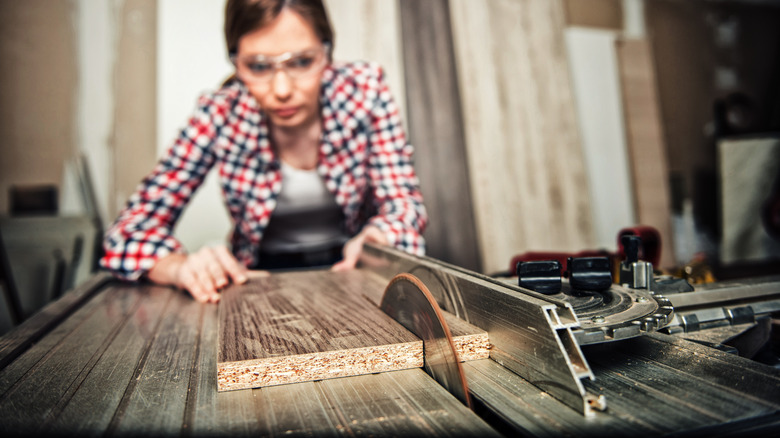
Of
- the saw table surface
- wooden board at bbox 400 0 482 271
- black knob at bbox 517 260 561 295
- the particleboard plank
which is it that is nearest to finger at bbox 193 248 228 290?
the particleboard plank

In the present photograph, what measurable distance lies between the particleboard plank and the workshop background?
2329mm

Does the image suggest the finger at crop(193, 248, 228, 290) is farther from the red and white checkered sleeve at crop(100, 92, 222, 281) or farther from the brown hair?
the brown hair

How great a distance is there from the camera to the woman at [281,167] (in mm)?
1311

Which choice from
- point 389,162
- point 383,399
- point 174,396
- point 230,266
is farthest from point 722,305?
point 389,162

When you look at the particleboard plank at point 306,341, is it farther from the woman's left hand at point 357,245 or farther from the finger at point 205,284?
the woman's left hand at point 357,245

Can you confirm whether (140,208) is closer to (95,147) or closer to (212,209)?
(212,209)

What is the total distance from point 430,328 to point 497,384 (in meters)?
0.10

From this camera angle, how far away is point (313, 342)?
64 centimetres

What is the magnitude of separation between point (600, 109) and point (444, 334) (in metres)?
3.68

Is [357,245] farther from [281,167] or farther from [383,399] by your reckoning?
[383,399]

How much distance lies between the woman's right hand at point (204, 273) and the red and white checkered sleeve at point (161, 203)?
84 millimetres

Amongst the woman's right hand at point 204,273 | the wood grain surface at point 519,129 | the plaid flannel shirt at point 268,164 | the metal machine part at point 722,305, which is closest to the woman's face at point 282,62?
the plaid flannel shirt at point 268,164

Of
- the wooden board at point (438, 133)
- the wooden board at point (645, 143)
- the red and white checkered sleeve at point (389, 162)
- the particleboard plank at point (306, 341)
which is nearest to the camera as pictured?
the particleboard plank at point (306, 341)

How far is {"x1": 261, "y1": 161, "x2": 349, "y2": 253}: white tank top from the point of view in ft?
5.76
